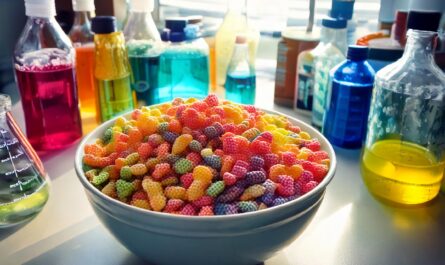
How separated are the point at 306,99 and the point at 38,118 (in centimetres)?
52

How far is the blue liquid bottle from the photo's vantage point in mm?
771

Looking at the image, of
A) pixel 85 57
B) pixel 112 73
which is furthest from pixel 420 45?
pixel 85 57

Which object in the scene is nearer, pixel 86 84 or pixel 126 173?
pixel 126 173

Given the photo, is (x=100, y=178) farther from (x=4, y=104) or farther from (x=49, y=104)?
(x=49, y=104)

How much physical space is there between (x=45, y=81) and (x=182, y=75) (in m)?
0.29

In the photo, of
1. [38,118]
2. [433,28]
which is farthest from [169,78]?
[433,28]

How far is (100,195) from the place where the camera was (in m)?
0.43

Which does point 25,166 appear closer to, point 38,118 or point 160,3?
point 38,118

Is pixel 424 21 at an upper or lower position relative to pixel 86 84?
upper

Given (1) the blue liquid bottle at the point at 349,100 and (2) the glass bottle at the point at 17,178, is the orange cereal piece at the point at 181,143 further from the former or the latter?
(1) the blue liquid bottle at the point at 349,100

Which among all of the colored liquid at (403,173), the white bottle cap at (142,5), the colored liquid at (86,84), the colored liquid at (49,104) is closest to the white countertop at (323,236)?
the colored liquid at (403,173)

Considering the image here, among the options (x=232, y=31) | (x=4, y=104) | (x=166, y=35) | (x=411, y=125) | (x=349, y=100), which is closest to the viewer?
(x=4, y=104)

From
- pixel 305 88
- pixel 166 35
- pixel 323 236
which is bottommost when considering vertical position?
pixel 323 236

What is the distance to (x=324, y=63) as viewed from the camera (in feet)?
2.84
